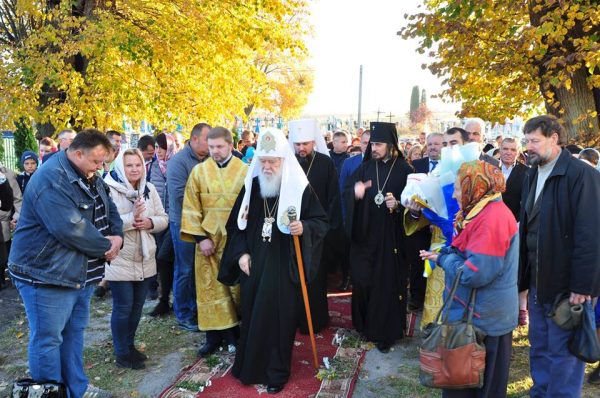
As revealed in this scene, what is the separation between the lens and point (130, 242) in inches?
185

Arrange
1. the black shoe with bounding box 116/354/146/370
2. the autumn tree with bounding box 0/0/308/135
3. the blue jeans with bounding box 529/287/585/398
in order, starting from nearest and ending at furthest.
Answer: the blue jeans with bounding box 529/287/585/398 < the black shoe with bounding box 116/354/146/370 < the autumn tree with bounding box 0/0/308/135

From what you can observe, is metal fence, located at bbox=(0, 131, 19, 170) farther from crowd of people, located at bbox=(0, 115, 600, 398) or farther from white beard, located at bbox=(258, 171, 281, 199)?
white beard, located at bbox=(258, 171, 281, 199)

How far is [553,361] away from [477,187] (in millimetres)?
1514

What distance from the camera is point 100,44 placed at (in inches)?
365

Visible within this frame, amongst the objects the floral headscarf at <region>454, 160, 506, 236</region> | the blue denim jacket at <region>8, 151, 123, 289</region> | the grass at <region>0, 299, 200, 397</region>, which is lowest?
the grass at <region>0, 299, 200, 397</region>

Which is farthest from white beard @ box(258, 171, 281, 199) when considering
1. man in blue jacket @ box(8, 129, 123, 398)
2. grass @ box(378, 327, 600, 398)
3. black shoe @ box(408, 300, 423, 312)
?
black shoe @ box(408, 300, 423, 312)

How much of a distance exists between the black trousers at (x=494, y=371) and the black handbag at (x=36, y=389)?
98.7 inches

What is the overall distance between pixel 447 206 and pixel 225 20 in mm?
7570

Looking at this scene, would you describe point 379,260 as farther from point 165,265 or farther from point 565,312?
point 165,265

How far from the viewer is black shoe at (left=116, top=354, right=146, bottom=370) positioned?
4.82m

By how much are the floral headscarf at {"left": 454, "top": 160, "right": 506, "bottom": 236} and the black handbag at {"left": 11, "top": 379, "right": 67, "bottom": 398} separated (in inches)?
110

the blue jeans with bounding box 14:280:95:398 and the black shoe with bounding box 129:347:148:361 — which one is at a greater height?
the blue jeans with bounding box 14:280:95:398

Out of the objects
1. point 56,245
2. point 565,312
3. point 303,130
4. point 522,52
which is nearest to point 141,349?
point 56,245

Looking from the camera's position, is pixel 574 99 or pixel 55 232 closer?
pixel 55 232
